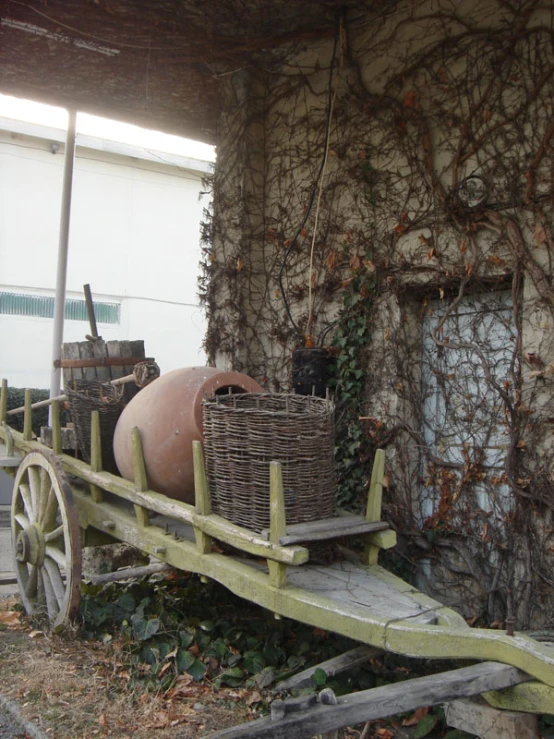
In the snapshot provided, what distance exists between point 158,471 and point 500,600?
Answer: 2295mm

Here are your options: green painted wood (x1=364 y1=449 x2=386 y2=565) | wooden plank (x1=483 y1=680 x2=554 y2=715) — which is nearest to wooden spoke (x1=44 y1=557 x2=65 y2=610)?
green painted wood (x1=364 y1=449 x2=386 y2=565)

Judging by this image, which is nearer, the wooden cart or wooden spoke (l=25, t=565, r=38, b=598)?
the wooden cart

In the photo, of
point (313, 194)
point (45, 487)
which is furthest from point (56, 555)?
point (313, 194)

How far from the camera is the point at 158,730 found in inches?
127

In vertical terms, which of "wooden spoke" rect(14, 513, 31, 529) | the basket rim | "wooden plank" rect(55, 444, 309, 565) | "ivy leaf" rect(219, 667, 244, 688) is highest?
the basket rim

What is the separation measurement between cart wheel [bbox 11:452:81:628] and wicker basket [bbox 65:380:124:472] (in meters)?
0.33

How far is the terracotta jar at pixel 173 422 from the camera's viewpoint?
3961mm

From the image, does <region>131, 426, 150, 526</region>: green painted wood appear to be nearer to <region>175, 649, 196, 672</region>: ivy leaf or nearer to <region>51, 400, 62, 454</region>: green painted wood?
<region>175, 649, 196, 672</region>: ivy leaf

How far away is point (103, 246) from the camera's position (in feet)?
52.6

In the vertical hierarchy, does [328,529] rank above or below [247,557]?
above

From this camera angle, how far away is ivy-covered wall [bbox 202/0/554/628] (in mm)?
4363

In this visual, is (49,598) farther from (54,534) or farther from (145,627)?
(145,627)

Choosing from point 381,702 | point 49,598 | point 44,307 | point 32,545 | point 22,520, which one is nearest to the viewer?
point 381,702

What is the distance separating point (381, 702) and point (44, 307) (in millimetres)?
14424
